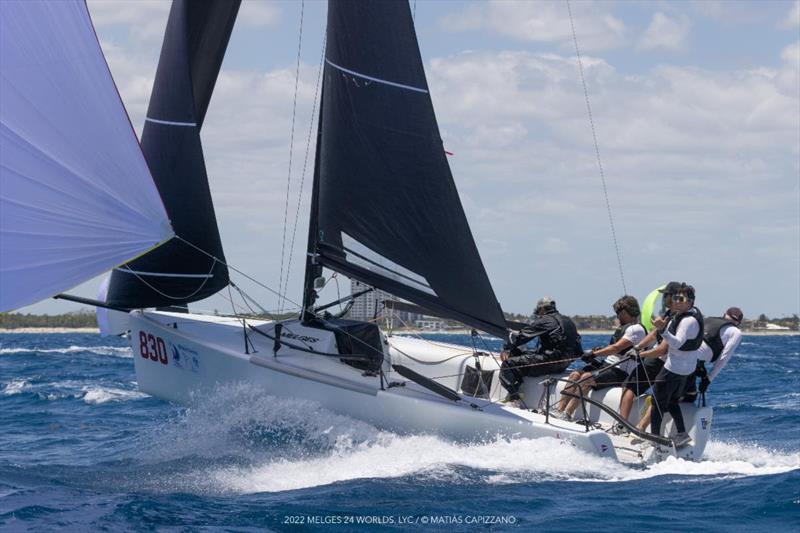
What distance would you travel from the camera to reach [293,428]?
10.6 metres

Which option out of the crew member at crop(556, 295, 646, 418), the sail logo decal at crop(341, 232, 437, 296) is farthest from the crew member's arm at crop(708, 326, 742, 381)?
the sail logo decal at crop(341, 232, 437, 296)

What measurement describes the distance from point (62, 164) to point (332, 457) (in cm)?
363

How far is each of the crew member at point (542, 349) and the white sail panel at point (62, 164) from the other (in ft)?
13.4

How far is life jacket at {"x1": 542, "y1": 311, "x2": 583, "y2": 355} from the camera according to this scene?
37.4ft

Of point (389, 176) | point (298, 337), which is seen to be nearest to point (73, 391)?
point (298, 337)

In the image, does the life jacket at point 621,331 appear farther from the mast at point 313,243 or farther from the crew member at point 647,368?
the mast at point 313,243

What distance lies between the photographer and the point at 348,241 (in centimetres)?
1130

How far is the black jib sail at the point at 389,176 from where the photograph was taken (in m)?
11.2

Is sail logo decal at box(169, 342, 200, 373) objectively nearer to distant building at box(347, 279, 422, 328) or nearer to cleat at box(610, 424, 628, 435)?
distant building at box(347, 279, 422, 328)

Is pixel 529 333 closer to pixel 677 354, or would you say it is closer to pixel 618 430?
pixel 618 430

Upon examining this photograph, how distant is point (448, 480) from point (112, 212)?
3631mm

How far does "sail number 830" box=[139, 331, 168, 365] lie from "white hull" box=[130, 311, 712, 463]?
0.04 ft

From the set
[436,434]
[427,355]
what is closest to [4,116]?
[436,434]

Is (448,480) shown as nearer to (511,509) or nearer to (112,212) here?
(511,509)
